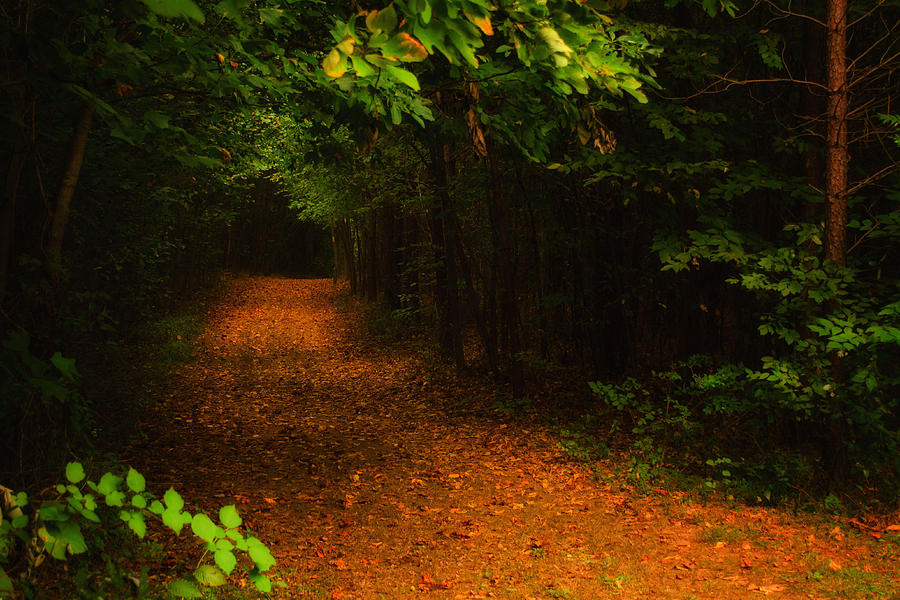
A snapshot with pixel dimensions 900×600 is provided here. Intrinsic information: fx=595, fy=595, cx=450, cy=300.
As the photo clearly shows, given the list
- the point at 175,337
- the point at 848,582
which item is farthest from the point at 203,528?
the point at 175,337

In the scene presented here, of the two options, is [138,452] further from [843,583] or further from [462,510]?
[843,583]

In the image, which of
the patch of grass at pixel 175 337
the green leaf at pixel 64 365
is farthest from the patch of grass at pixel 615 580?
the patch of grass at pixel 175 337

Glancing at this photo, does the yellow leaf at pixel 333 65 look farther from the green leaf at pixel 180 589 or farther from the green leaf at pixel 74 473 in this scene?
the green leaf at pixel 180 589

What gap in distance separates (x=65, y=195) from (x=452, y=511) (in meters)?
4.81

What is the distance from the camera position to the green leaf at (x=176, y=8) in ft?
5.33

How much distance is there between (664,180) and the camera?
7746 millimetres

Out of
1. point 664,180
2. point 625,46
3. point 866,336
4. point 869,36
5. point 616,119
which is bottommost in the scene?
point 866,336

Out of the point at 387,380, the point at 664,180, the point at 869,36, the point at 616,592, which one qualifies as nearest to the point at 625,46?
the point at 664,180

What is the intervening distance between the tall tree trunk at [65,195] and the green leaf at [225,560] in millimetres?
3809

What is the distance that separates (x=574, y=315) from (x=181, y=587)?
9.84 meters

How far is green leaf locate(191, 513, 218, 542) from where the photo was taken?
209 centimetres

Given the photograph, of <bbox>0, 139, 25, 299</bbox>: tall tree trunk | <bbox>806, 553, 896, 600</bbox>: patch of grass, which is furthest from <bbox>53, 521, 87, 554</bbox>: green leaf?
<bbox>806, 553, 896, 600</bbox>: patch of grass

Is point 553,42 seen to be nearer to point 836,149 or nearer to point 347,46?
point 347,46

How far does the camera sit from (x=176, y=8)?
1.67 m
